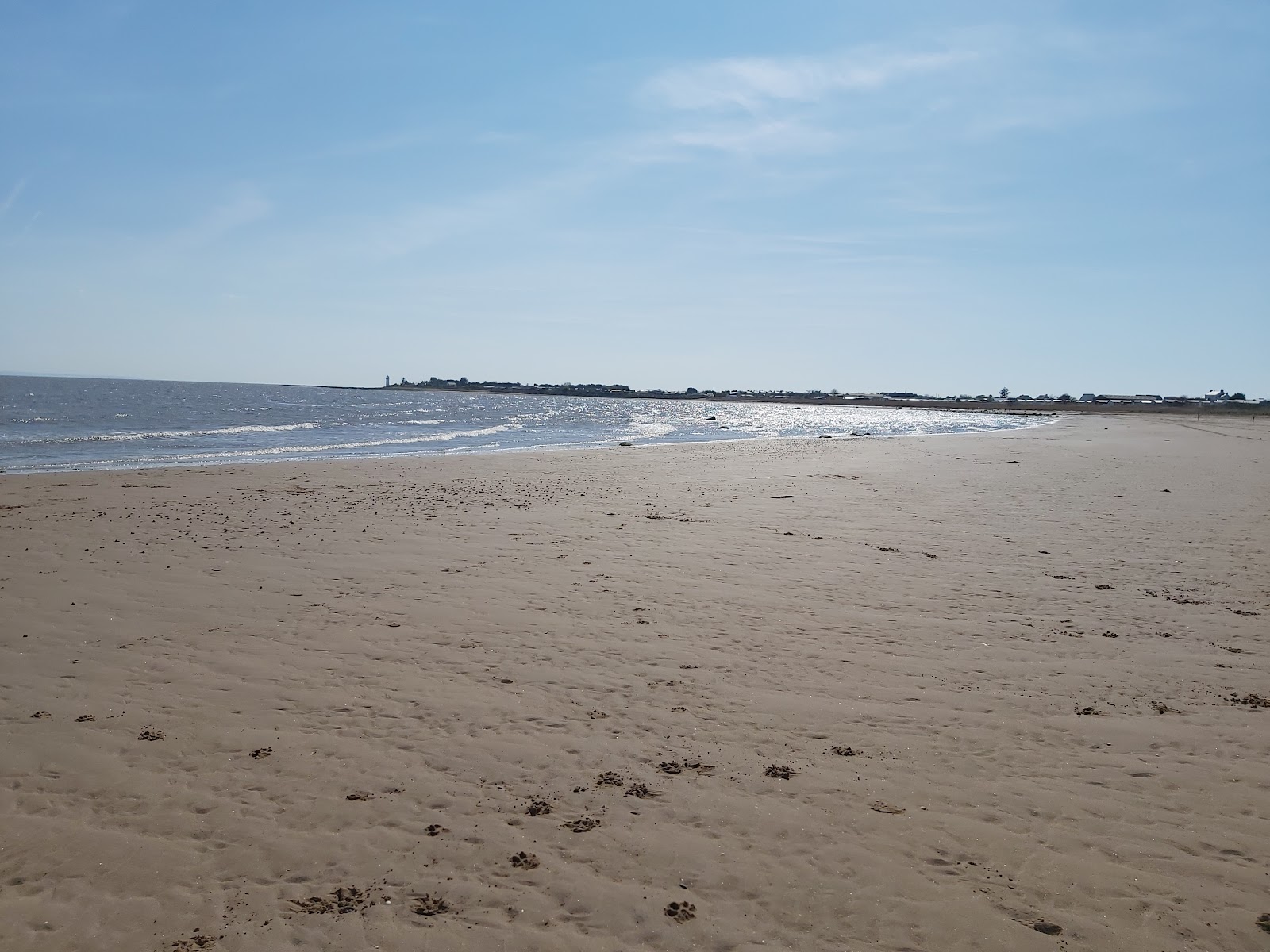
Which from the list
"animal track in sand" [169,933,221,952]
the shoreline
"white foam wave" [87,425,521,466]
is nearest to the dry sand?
"animal track in sand" [169,933,221,952]

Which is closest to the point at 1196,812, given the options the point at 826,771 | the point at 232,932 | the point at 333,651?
the point at 826,771

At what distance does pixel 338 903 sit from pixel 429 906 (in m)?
0.48

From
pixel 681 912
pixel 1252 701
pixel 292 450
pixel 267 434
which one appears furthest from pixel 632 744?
pixel 267 434

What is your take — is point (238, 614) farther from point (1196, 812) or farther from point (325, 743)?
point (1196, 812)

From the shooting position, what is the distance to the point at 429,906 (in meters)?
3.87

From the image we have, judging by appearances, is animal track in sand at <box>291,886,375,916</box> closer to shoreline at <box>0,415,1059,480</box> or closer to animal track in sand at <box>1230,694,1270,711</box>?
animal track in sand at <box>1230,694,1270,711</box>

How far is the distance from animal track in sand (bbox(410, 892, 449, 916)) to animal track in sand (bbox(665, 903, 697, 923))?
3.74 feet

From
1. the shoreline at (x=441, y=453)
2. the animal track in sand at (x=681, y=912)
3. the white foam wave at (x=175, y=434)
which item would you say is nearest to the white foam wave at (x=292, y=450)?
the shoreline at (x=441, y=453)

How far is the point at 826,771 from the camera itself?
5168 millimetres

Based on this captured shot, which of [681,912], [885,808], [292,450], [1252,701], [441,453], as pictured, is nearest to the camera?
[681,912]

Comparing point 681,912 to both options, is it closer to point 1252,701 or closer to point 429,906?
point 429,906

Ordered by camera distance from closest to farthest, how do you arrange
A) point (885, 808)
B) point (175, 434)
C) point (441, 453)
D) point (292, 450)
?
point (885, 808), point (441, 453), point (292, 450), point (175, 434)

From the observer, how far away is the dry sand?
3.87 meters

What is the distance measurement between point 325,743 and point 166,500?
1372 centimetres
